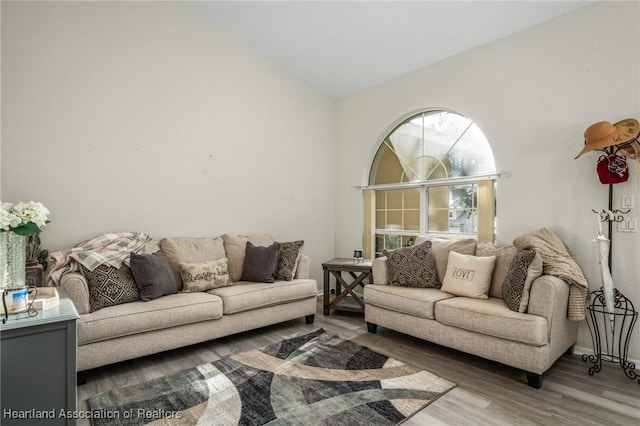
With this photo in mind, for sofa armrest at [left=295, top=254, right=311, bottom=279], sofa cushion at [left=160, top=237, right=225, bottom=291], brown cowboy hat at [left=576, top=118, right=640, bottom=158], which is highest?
brown cowboy hat at [left=576, top=118, right=640, bottom=158]

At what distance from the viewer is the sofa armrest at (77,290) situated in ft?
7.96

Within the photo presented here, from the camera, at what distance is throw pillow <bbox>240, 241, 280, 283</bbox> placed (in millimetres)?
3555

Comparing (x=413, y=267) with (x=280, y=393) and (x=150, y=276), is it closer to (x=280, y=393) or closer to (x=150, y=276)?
(x=280, y=393)

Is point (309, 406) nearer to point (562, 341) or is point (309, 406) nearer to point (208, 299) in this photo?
point (208, 299)

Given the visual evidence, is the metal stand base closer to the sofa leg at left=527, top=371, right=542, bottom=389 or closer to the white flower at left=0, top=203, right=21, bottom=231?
the sofa leg at left=527, top=371, right=542, bottom=389

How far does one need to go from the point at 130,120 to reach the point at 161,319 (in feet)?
6.67

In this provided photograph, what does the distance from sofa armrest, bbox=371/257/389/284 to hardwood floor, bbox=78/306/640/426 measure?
54 cm

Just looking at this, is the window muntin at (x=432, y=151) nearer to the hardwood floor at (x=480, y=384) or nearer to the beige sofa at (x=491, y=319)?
the beige sofa at (x=491, y=319)

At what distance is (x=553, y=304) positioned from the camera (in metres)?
2.30

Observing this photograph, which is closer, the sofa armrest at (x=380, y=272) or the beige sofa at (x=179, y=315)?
the beige sofa at (x=179, y=315)

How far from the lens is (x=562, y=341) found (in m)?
2.52

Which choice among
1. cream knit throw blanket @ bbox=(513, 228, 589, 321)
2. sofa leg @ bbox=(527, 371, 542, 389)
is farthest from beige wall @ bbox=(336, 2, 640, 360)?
sofa leg @ bbox=(527, 371, 542, 389)

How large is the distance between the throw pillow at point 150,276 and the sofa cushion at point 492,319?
2.36 m

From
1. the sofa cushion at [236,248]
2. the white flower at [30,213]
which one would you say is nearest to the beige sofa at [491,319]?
the sofa cushion at [236,248]
